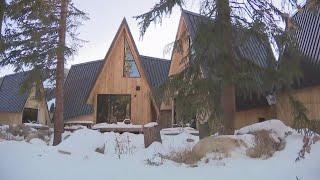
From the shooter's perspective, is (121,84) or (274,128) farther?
(121,84)

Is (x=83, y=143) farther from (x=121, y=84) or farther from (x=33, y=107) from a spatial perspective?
(x=33, y=107)

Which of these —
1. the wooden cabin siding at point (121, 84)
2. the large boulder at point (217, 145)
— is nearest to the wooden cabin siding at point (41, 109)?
the wooden cabin siding at point (121, 84)

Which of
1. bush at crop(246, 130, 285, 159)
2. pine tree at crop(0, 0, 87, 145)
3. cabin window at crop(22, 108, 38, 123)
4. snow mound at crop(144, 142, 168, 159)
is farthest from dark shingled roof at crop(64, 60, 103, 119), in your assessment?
bush at crop(246, 130, 285, 159)

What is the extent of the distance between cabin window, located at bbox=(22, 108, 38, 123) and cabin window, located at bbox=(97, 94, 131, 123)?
11.3 metres

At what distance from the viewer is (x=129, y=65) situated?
28.4 metres

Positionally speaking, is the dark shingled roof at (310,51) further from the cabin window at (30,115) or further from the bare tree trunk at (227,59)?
the cabin window at (30,115)

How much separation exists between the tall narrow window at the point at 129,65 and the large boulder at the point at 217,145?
60.9ft

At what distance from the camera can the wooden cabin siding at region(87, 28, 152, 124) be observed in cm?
2806

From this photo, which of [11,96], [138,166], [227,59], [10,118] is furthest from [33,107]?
[138,166]

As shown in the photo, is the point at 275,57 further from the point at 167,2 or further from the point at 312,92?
the point at 312,92

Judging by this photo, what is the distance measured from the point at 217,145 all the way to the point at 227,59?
268 centimetres

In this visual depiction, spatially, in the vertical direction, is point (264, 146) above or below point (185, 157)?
above

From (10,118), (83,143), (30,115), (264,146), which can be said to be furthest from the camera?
(30,115)

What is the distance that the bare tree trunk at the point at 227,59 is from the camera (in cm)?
1151
